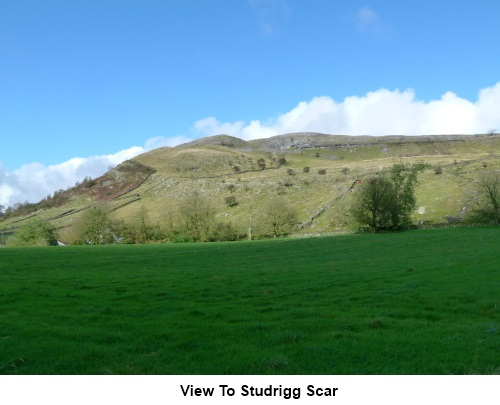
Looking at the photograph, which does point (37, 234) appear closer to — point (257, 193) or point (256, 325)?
point (257, 193)

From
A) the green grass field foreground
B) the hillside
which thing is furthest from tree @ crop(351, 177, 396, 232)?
the green grass field foreground

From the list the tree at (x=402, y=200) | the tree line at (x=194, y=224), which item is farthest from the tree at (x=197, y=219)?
the tree at (x=402, y=200)

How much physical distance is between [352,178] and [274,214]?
163 ft

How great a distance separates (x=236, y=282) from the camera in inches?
964

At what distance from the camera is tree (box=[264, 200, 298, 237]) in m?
94.0

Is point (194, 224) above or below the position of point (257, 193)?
below

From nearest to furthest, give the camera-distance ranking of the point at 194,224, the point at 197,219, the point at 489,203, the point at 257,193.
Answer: the point at 489,203 → the point at 194,224 → the point at 197,219 → the point at 257,193

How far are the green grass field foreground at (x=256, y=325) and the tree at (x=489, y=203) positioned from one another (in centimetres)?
5744

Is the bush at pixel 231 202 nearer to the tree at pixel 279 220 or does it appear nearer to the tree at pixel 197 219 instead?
the tree at pixel 197 219

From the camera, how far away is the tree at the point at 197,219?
3706 inches

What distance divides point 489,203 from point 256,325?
76570 mm

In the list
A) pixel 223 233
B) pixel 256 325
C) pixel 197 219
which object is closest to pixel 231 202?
pixel 197 219

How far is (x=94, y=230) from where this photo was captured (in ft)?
303

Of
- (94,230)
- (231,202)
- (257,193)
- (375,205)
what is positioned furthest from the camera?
(257,193)
